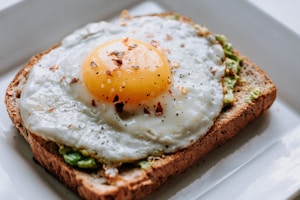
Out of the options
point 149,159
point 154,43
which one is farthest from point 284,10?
point 149,159

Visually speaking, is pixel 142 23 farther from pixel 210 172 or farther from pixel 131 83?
pixel 210 172

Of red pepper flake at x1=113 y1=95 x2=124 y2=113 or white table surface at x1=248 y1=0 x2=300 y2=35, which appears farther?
white table surface at x1=248 y1=0 x2=300 y2=35

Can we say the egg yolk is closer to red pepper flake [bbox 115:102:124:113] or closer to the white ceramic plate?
red pepper flake [bbox 115:102:124:113]

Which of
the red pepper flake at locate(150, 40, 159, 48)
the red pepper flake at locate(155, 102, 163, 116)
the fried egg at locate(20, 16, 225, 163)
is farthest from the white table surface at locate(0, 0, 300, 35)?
the red pepper flake at locate(155, 102, 163, 116)

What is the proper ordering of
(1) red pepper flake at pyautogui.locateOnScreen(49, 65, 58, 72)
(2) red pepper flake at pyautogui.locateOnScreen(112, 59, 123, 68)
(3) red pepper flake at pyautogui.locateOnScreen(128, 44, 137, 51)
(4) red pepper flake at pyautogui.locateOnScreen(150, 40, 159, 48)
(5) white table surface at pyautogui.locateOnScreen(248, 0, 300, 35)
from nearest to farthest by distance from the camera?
(2) red pepper flake at pyautogui.locateOnScreen(112, 59, 123, 68), (3) red pepper flake at pyautogui.locateOnScreen(128, 44, 137, 51), (1) red pepper flake at pyautogui.locateOnScreen(49, 65, 58, 72), (4) red pepper flake at pyautogui.locateOnScreen(150, 40, 159, 48), (5) white table surface at pyautogui.locateOnScreen(248, 0, 300, 35)

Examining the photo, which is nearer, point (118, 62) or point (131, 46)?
point (118, 62)

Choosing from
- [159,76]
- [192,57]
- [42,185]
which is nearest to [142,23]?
[192,57]

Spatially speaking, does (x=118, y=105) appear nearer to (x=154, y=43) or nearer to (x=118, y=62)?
(x=118, y=62)
